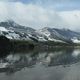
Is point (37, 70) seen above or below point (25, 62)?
below

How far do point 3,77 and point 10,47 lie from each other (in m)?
128

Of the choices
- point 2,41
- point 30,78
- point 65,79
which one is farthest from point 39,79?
point 2,41

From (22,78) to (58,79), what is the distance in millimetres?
7962

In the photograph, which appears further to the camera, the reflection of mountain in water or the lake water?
the reflection of mountain in water

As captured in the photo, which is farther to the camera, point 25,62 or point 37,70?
point 25,62

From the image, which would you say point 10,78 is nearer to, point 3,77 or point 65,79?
point 3,77

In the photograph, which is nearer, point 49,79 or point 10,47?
point 49,79

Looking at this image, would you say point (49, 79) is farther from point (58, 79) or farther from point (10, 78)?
point (10, 78)

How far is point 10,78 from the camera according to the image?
57.8 meters

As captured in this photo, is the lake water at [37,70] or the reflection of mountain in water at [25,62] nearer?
the lake water at [37,70]

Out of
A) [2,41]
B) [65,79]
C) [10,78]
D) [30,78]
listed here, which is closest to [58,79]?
[65,79]

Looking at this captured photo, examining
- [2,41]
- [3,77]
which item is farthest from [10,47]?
[3,77]

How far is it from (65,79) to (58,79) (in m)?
1.58

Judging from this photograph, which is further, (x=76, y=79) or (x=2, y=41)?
(x=2, y=41)
